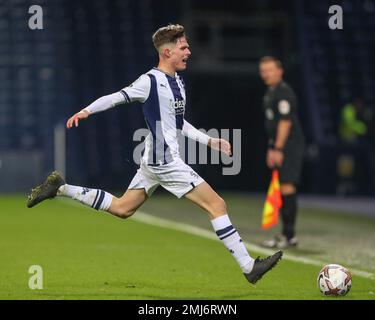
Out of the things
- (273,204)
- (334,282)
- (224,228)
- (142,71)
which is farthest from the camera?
(142,71)

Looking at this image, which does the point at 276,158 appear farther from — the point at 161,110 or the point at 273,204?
the point at 161,110

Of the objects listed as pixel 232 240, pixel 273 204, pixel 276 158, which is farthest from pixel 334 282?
pixel 273 204

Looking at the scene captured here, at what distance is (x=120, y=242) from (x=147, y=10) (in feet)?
51.6

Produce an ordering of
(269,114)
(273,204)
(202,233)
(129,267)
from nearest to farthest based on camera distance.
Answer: (129,267), (269,114), (273,204), (202,233)

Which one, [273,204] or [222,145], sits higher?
[222,145]

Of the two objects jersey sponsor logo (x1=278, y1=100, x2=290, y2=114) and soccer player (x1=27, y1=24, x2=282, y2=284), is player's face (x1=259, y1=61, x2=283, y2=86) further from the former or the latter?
soccer player (x1=27, y1=24, x2=282, y2=284)

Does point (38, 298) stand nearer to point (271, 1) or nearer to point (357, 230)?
point (357, 230)

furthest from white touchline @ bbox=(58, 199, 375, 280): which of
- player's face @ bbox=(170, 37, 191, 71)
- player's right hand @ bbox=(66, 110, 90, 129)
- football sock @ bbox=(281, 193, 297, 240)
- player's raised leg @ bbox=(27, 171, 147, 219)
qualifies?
player's right hand @ bbox=(66, 110, 90, 129)

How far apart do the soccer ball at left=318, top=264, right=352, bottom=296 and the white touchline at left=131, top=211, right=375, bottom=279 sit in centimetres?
129

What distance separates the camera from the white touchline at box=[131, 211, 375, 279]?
30.7 feet

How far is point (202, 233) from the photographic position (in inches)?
523

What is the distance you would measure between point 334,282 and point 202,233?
19.0 feet

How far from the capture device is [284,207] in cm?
1176
